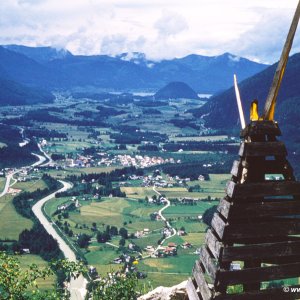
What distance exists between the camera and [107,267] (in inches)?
2382

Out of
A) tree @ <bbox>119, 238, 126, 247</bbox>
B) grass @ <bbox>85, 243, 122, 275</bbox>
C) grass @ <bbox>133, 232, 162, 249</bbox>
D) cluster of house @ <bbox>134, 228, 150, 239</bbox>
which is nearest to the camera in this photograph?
grass @ <bbox>85, 243, 122, 275</bbox>

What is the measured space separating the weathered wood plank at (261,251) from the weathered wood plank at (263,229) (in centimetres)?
17

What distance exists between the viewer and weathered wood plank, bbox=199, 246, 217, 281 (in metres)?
7.72

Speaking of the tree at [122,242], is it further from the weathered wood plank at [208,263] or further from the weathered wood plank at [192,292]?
the weathered wood plank at [208,263]

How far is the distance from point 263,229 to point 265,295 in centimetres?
109

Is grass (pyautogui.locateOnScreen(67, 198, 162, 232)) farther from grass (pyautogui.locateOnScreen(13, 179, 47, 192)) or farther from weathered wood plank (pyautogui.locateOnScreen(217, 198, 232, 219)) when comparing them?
weathered wood plank (pyautogui.locateOnScreen(217, 198, 232, 219))

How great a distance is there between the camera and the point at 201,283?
8.30 metres

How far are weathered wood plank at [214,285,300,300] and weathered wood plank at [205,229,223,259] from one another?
0.67 metres

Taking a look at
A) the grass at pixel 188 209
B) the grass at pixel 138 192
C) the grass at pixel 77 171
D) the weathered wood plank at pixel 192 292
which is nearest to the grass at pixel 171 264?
the grass at pixel 188 209

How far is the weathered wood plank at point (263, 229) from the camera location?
25.2ft

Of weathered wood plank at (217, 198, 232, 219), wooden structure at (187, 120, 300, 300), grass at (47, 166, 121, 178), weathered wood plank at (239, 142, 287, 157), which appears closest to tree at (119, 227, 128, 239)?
grass at (47, 166, 121, 178)

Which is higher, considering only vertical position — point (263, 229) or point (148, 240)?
point (263, 229)

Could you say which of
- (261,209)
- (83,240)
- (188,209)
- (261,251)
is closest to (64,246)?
(83,240)

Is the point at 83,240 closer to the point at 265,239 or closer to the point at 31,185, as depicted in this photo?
the point at 31,185
